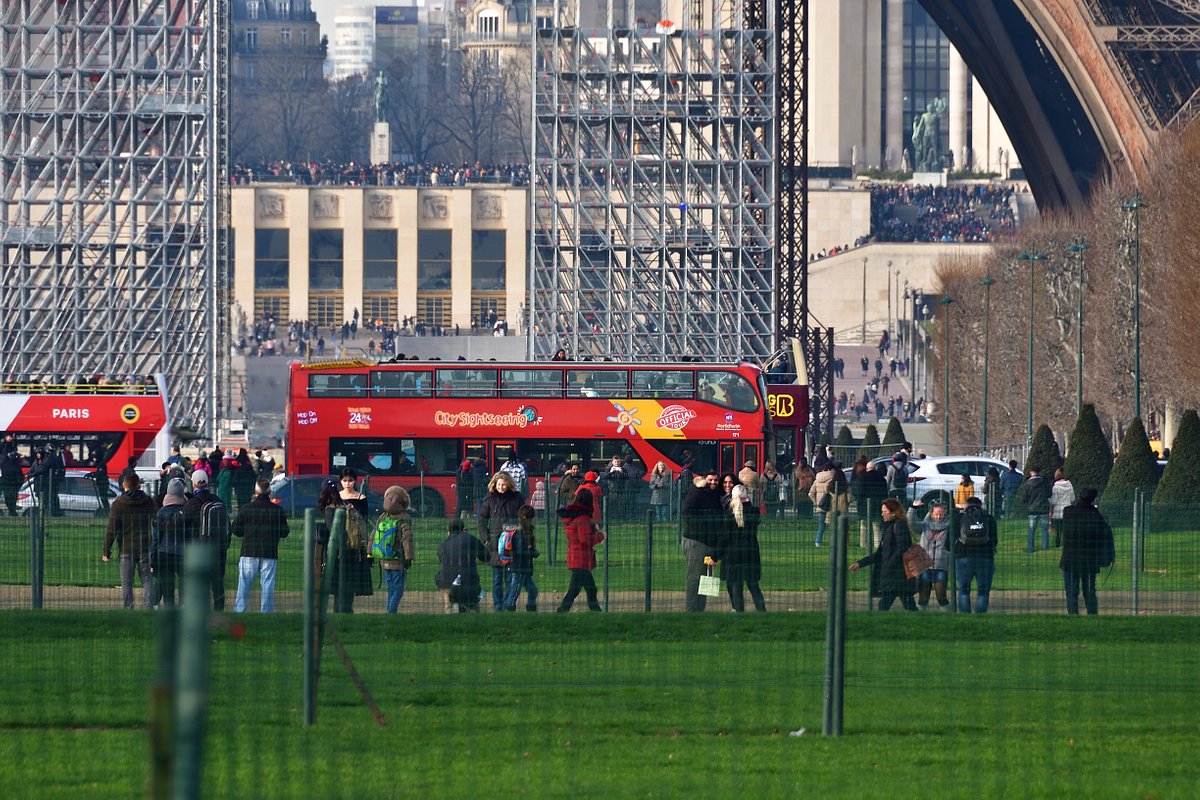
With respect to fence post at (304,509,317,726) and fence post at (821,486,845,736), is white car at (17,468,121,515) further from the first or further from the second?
fence post at (821,486,845,736)

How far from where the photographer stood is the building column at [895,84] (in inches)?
5477

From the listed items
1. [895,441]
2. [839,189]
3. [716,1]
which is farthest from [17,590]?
[839,189]

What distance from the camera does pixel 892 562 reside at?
20.9 m

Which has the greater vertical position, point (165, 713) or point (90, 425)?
point (90, 425)

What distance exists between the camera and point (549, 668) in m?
16.5

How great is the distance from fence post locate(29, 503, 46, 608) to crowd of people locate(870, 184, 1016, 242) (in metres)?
97.4

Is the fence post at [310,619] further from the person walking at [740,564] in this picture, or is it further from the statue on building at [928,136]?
the statue on building at [928,136]

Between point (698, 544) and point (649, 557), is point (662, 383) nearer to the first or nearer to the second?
point (649, 557)

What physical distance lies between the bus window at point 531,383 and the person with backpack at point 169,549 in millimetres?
23926

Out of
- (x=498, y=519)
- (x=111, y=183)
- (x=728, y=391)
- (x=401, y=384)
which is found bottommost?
(x=498, y=519)

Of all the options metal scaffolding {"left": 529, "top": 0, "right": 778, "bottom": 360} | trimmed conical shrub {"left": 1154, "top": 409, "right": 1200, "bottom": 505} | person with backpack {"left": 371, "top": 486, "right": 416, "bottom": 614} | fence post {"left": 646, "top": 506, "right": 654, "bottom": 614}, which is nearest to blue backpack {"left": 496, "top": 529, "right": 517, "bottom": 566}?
person with backpack {"left": 371, "top": 486, "right": 416, "bottom": 614}

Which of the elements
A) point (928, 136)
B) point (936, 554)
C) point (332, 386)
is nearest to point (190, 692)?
point (936, 554)

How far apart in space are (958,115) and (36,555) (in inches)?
4944

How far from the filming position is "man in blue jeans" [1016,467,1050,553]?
2306 centimetres
